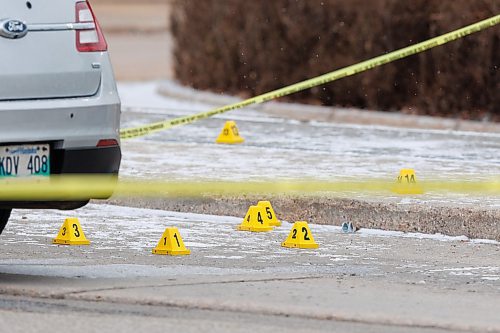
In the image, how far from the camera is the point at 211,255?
9.57 m

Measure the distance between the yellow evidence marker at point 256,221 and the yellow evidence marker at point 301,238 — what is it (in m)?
0.63

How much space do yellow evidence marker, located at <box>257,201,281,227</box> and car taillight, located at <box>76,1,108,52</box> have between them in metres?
2.32

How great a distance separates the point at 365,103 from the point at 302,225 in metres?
7.89

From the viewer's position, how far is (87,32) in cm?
866

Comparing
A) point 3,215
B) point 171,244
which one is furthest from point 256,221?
point 3,215

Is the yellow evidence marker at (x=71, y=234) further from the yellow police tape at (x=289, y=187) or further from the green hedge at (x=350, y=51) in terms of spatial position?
the green hedge at (x=350, y=51)

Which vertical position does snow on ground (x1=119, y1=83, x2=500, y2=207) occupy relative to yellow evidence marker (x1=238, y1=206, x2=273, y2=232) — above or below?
above

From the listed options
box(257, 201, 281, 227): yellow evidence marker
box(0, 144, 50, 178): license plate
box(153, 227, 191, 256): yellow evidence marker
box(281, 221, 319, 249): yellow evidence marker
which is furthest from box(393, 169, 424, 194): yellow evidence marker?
box(0, 144, 50, 178): license plate

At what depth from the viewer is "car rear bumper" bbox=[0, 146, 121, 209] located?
8.46 metres

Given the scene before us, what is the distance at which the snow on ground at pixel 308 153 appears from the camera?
40.4 ft

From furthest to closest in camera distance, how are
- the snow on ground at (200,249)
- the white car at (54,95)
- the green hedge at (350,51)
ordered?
the green hedge at (350,51) < the snow on ground at (200,249) < the white car at (54,95)

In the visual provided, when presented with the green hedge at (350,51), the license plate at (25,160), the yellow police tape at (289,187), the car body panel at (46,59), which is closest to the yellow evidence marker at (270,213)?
the yellow police tape at (289,187)

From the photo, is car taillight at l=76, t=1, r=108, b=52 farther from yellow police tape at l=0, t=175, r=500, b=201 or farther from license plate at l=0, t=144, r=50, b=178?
yellow police tape at l=0, t=175, r=500, b=201

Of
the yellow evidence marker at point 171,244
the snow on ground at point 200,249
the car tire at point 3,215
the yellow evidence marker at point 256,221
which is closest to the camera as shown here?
the snow on ground at point 200,249
